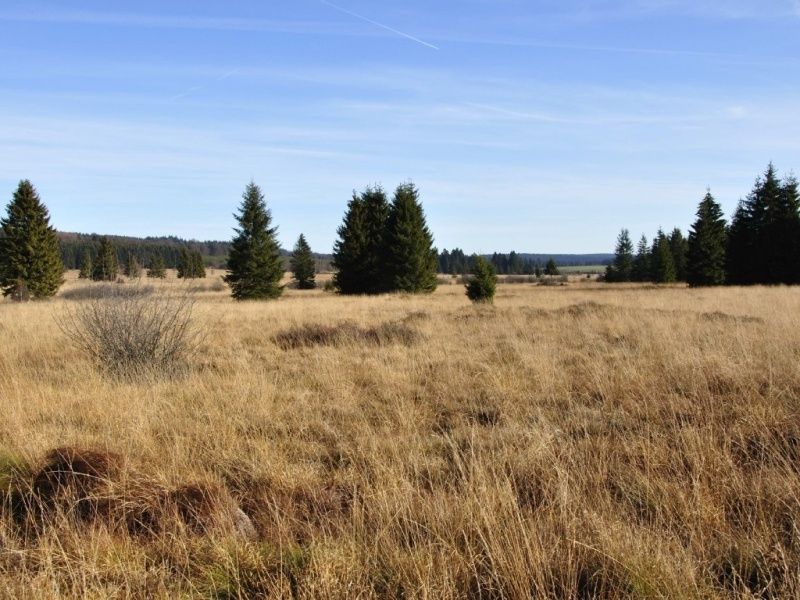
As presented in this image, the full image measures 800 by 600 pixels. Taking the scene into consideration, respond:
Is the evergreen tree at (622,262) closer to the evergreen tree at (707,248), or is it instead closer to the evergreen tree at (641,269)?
the evergreen tree at (641,269)

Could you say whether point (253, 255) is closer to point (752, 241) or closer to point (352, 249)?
point (352, 249)

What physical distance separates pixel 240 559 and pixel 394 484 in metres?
Answer: 0.91

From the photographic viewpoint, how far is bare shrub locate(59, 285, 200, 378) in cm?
721

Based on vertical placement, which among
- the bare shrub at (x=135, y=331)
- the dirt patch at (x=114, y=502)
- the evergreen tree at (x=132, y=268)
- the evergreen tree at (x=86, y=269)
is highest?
the evergreen tree at (x=86, y=269)

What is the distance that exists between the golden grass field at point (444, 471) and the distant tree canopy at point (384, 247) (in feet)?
78.8

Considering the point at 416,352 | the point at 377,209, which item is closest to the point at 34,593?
the point at 416,352

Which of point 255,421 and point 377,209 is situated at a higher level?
point 377,209

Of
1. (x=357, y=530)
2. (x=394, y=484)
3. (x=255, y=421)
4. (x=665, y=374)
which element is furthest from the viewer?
(x=665, y=374)

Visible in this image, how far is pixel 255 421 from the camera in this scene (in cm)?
479

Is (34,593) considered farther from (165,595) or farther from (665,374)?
(665,374)

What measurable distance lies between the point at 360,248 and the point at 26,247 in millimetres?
19934

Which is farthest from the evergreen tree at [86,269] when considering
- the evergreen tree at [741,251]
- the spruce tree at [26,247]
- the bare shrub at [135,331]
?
the evergreen tree at [741,251]

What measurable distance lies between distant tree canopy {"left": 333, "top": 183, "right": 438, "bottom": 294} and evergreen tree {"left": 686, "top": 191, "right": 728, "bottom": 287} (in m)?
17.5

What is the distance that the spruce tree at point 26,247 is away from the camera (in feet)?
100
